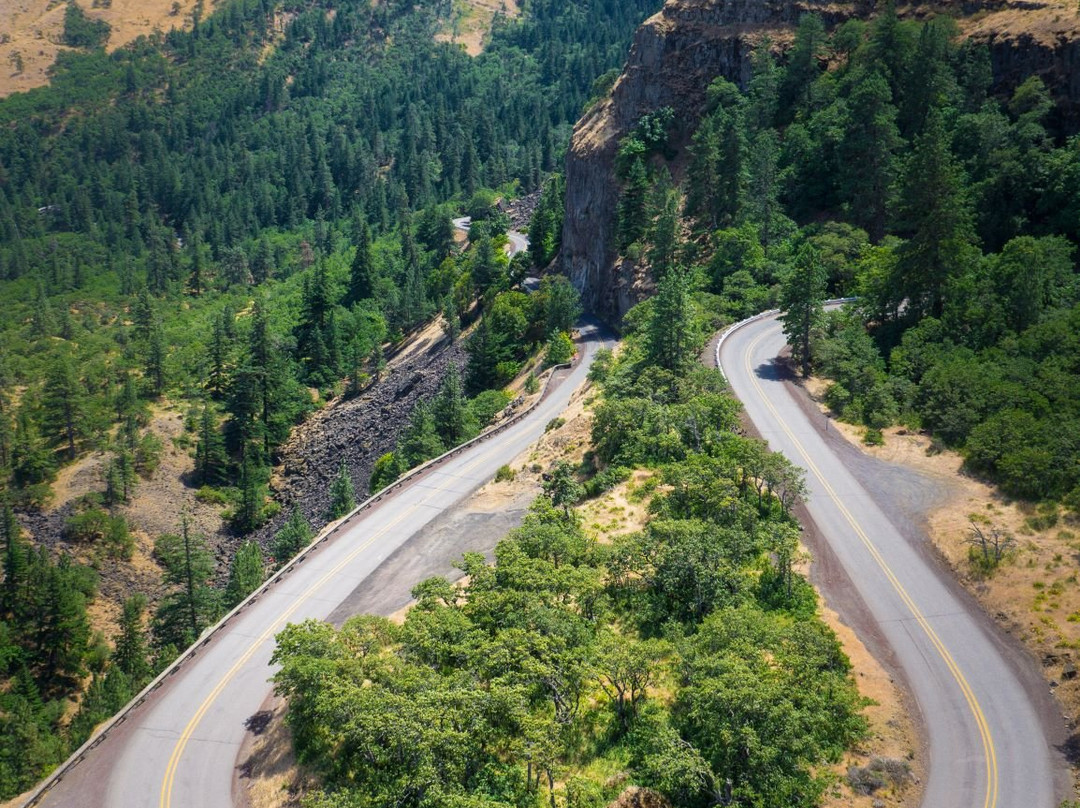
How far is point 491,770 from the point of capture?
26.1 m

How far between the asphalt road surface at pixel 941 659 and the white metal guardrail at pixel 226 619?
2142 centimetres

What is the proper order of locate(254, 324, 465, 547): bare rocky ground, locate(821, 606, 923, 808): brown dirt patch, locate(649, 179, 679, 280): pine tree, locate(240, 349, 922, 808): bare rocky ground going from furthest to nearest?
1. locate(254, 324, 465, 547): bare rocky ground
2. locate(649, 179, 679, 280): pine tree
3. locate(240, 349, 922, 808): bare rocky ground
4. locate(821, 606, 923, 808): brown dirt patch

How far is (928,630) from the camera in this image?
31719 mm

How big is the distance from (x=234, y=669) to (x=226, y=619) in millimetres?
3720

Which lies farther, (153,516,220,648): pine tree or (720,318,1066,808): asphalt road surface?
(153,516,220,648): pine tree

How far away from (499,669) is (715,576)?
9097 millimetres

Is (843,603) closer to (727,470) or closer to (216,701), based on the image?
(727,470)

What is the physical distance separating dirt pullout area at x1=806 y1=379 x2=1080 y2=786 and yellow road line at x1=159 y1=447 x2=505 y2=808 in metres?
25.3

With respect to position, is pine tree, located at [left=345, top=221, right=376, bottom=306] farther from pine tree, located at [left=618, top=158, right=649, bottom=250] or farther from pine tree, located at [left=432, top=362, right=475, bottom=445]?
pine tree, located at [left=432, top=362, right=475, bottom=445]

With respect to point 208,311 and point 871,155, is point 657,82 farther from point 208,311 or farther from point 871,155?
point 208,311

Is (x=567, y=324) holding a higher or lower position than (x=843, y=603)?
lower

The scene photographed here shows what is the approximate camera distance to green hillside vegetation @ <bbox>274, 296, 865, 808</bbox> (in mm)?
24688

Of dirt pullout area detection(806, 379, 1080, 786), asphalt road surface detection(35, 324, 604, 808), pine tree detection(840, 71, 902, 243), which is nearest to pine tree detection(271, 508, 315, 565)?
asphalt road surface detection(35, 324, 604, 808)

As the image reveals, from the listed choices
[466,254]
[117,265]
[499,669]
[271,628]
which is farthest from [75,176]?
[499,669]
